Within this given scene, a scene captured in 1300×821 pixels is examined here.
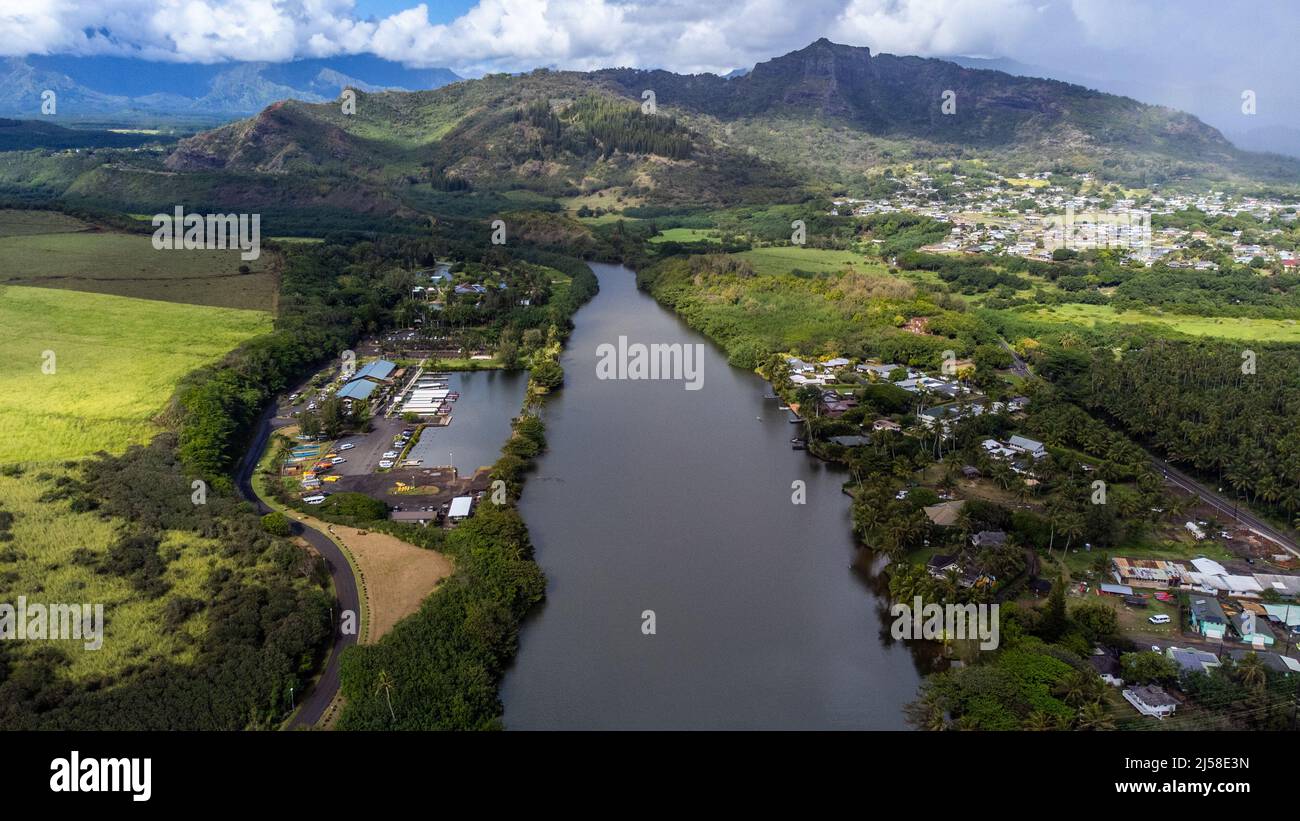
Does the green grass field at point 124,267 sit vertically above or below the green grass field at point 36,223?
below

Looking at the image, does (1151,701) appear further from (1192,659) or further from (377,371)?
(377,371)

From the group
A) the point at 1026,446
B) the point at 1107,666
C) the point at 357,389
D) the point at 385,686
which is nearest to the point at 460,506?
the point at 385,686

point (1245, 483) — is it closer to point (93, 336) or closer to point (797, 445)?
point (797, 445)

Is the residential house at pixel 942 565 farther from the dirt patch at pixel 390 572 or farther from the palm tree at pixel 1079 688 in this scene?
the dirt patch at pixel 390 572

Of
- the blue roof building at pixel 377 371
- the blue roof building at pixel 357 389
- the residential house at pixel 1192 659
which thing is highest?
the blue roof building at pixel 377 371

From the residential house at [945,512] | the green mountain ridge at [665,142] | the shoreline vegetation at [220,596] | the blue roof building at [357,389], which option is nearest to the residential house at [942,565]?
the residential house at [945,512]

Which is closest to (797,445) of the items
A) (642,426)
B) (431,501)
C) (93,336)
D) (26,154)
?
(642,426)

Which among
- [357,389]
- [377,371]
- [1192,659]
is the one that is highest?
[377,371]
